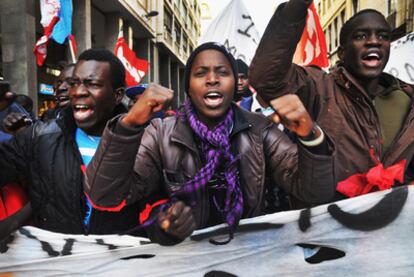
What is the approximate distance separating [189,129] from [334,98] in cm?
89

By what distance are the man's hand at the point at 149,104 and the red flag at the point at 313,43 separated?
3.03 metres

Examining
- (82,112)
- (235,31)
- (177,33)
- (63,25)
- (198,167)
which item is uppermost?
(177,33)

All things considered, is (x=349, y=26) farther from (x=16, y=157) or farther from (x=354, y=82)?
(x=16, y=157)

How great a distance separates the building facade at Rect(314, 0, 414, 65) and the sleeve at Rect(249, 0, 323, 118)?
780 centimetres

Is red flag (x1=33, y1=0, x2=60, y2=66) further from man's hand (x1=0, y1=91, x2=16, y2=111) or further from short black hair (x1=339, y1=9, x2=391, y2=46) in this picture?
short black hair (x1=339, y1=9, x2=391, y2=46)

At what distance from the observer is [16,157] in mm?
2090

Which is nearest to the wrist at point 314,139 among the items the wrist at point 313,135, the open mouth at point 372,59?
the wrist at point 313,135

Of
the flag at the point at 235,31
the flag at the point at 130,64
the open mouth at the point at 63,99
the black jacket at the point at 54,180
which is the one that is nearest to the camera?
the black jacket at the point at 54,180

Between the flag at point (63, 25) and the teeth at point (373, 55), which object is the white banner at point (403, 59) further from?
the flag at point (63, 25)

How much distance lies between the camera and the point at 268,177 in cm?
205

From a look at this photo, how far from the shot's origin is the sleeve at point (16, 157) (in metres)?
2.05

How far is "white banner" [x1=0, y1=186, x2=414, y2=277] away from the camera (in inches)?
70.3

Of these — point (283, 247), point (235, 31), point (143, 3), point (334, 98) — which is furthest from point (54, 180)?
point (143, 3)

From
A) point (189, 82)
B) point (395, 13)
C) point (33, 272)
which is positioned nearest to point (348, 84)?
point (189, 82)
